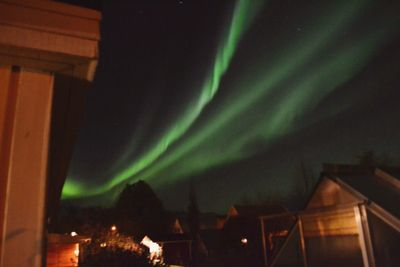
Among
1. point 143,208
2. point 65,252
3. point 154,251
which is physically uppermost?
point 143,208

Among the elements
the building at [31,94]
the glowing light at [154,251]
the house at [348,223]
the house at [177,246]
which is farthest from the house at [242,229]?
the building at [31,94]

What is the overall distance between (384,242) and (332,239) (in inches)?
98.5

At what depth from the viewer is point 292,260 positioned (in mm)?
15656

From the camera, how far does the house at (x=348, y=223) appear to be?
11.6 metres

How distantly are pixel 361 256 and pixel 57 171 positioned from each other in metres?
10.1

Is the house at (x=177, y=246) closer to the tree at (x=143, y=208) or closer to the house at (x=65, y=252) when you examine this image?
the tree at (x=143, y=208)

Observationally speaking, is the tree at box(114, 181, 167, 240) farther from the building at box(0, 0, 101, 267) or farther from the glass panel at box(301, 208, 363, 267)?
the building at box(0, 0, 101, 267)

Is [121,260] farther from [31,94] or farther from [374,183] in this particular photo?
[31,94]

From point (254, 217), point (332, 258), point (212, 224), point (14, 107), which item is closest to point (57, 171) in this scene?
point (14, 107)

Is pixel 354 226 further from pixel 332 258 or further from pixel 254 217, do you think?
pixel 254 217

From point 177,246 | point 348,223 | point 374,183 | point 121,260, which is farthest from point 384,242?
point 177,246

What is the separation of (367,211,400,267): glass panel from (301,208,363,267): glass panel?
2.68 ft

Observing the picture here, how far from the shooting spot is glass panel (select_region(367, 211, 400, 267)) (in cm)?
1123

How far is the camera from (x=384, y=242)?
11.5 metres
